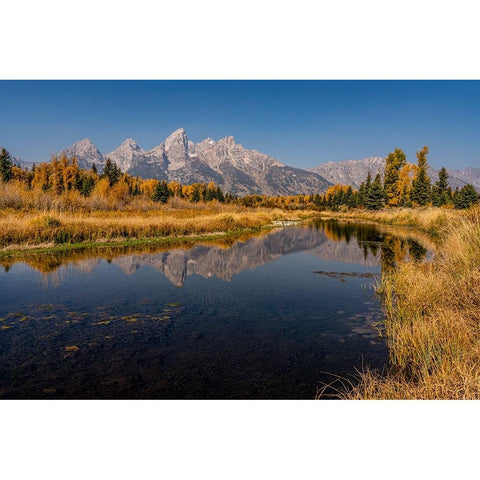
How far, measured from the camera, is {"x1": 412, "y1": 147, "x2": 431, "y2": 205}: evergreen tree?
217 feet

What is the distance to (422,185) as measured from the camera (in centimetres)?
6650

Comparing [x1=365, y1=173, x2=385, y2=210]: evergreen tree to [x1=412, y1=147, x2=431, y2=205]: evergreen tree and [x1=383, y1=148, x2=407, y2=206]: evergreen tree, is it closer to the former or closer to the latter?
[x1=383, y1=148, x2=407, y2=206]: evergreen tree

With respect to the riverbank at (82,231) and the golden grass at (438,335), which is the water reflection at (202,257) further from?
the golden grass at (438,335)

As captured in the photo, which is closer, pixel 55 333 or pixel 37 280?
pixel 55 333

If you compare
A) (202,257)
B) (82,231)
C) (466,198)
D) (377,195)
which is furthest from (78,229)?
(466,198)

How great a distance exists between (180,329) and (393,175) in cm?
7516

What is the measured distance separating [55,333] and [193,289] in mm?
5182

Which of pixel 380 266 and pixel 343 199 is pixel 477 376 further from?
pixel 343 199

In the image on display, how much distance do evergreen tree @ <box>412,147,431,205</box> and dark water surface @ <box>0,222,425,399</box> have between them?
58.1 m

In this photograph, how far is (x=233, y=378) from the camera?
6.04 metres

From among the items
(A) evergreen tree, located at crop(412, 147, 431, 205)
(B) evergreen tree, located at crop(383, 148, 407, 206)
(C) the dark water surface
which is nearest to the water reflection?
(C) the dark water surface

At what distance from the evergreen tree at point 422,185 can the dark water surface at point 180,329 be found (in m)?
58.1

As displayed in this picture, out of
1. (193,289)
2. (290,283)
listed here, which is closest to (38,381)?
(193,289)

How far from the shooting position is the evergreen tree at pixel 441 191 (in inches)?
2719
